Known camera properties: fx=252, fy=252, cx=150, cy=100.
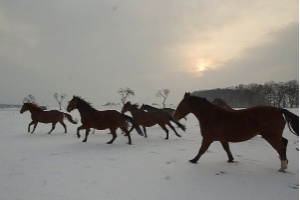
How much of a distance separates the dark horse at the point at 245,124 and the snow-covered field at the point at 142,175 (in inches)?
25.8

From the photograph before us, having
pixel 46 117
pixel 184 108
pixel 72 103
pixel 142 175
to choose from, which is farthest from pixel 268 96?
pixel 142 175

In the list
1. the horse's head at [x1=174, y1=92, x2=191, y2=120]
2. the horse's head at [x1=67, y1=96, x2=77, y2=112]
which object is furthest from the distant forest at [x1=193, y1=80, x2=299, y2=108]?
the horse's head at [x1=174, y1=92, x2=191, y2=120]

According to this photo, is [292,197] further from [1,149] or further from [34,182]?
[1,149]

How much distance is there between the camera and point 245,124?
18.9ft

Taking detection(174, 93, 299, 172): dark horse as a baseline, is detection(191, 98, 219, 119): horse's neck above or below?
above

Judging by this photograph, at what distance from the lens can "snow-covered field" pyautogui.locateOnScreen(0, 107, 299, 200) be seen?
4.16 meters

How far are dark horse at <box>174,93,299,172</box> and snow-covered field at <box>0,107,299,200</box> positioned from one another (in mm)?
654

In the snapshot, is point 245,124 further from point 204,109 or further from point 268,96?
point 268,96

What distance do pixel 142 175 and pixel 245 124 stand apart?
261 cm

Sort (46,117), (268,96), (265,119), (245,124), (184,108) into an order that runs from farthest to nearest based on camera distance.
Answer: (268,96)
(46,117)
(184,108)
(245,124)
(265,119)

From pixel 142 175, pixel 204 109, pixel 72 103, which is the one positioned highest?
pixel 72 103

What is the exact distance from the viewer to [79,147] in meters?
8.28

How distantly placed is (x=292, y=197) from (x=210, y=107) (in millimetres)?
2829

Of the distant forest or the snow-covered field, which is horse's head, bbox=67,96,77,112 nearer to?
the snow-covered field
